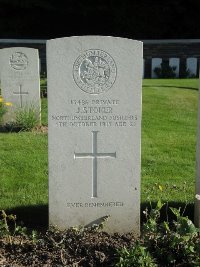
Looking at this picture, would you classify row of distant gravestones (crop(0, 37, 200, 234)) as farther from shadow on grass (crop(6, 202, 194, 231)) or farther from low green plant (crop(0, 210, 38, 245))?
shadow on grass (crop(6, 202, 194, 231))

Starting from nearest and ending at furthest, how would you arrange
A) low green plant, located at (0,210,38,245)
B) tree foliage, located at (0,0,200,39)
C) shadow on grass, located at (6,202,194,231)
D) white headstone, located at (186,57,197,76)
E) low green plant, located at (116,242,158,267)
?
low green plant, located at (116,242,158,267), low green plant, located at (0,210,38,245), shadow on grass, located at (6,202,194,231), white headstone, located at (186,57,197,76), tree foliage, located at (0,0,200,39)

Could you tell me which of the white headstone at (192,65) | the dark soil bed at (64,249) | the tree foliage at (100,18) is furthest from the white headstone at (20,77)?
the tree foliage at (100,18)

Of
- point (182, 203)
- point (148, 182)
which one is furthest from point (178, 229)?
point (148, 182)

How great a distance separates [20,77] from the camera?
8.11 metres

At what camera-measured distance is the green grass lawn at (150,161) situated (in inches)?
197

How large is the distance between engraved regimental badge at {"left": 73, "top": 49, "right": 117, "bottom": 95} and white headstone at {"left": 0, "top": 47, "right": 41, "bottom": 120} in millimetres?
4361

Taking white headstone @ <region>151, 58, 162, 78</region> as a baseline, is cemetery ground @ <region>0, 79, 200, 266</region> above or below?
below

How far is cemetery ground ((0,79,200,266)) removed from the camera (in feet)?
11.7

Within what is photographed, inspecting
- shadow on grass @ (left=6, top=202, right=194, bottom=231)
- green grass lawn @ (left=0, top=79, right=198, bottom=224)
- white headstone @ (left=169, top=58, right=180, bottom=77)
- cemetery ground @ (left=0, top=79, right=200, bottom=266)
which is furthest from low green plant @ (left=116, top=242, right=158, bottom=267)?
white headstone @ (left=169, top=58, right=180, bottom=77)

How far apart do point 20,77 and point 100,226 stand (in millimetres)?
4595

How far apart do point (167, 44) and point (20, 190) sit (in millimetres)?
13440

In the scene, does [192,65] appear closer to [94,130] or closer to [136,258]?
[94,130]

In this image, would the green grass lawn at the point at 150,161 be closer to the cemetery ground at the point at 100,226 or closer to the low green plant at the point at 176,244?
the cemetery ground at the point at 100,226

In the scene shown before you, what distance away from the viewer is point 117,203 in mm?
4059
